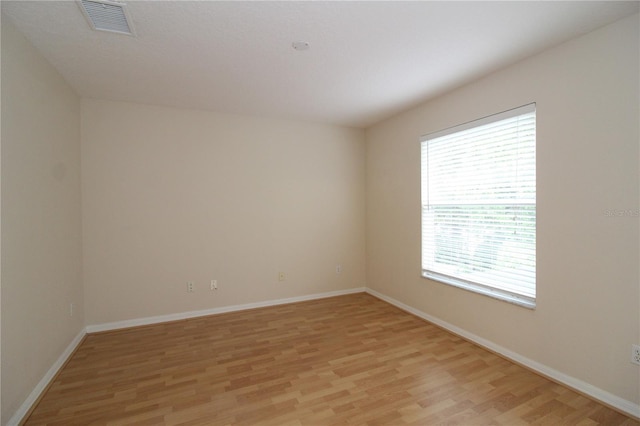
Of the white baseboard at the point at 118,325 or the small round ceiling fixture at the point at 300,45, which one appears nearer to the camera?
the white baseboard at the point at 118,325

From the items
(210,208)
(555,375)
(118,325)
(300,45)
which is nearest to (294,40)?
(300,45)

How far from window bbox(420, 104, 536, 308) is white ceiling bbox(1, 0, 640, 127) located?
63 centimetres

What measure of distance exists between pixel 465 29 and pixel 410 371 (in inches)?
109

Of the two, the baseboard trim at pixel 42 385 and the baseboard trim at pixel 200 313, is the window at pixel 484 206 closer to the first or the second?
the baseboard trim at pixel 200 313

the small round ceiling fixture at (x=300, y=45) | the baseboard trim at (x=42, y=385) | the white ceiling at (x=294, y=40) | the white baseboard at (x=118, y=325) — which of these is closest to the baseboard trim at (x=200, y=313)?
the white baseboard at (x=118, y=325)

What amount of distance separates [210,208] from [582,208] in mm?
3949

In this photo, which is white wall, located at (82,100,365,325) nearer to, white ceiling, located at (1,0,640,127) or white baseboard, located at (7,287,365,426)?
white baseboard, located at (7,287,365,426)

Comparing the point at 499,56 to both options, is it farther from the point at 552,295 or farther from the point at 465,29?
the point at 552,295

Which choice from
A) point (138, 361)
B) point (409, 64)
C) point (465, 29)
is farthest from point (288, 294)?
point (465, 29)

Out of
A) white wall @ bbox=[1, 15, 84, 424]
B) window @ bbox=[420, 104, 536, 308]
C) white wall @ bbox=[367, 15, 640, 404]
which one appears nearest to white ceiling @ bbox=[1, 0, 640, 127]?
white wall @ bbox=[367, 15, 640, 404]

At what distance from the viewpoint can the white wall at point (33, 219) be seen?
1986 millimetres

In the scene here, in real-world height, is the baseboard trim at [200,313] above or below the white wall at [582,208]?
below

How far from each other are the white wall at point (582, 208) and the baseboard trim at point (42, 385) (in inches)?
151

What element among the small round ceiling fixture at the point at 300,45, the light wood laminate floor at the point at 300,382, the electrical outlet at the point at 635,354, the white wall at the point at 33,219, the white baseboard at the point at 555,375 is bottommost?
the light wood laminate floor at the point at 300,382
